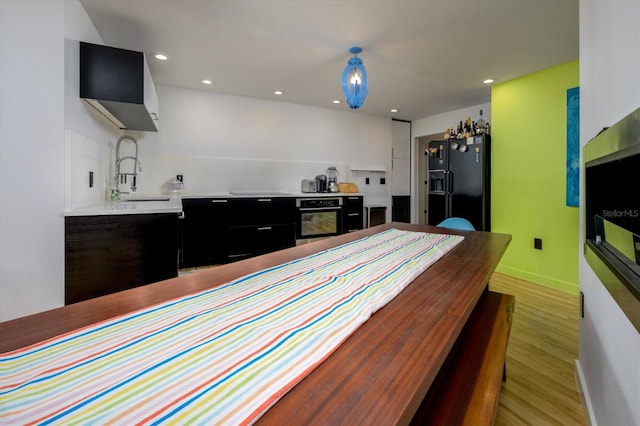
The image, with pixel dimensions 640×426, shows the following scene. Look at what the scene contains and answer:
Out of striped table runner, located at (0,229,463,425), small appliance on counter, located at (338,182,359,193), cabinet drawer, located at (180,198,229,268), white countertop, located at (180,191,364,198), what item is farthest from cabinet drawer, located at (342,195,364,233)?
striped table runner, located at (0,229,463,425)

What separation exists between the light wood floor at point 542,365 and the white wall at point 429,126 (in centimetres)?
288

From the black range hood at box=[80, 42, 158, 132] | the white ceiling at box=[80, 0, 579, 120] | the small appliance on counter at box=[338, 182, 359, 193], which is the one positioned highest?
the white ceiling at box=[80, 0, 579, 120]

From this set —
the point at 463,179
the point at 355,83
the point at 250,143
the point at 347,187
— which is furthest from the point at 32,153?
the point at 463,179

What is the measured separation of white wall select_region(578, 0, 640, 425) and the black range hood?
2818mm

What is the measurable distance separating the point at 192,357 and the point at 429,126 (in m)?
5.47

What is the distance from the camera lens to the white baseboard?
128cm

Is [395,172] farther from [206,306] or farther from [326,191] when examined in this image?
[206,306]

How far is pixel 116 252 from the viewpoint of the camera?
1.99 metres

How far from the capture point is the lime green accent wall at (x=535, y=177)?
296 centimetres

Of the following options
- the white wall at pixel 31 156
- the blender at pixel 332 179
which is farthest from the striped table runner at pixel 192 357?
the blender at pixel 332 179

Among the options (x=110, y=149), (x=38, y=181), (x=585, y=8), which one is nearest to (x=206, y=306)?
(x=38, y=181)

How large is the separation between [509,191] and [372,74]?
2.17m

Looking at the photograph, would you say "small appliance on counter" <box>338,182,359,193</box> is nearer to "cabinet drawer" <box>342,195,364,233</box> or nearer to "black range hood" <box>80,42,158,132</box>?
"cabinet drawer" <box>342,195,364,233</box>

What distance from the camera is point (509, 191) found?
3.46m
